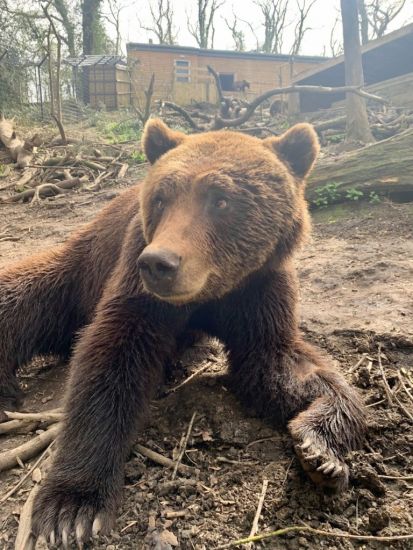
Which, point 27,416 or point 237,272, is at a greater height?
point 237,272

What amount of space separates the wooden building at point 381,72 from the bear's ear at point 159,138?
479 inches

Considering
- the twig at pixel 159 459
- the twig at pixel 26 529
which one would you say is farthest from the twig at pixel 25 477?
the twig at pixel 159 459

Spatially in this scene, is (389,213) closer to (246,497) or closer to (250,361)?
(250,361)

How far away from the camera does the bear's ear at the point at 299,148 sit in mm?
3131

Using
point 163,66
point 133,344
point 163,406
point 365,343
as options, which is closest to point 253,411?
point 163,406

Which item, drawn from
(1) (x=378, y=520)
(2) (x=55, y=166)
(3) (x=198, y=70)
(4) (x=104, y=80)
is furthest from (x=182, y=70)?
(1) (x=378, y=520)

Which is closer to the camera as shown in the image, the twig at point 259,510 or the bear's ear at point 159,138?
the twig at point 259,510

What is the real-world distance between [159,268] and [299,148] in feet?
4.76

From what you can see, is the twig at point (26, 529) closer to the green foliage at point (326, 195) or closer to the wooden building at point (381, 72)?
the green foliage at point (326, 195)

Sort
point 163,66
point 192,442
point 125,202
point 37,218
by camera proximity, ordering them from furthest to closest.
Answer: point 163,66 → point 37,218 → point 125,202 → point 192,442

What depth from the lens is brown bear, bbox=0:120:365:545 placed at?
2270mm

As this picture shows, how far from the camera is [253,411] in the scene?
2.86 metres

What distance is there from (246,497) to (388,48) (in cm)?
1771

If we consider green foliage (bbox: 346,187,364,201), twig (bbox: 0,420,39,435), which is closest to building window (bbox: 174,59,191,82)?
green foliage (bbox: 346,187,364,201)
